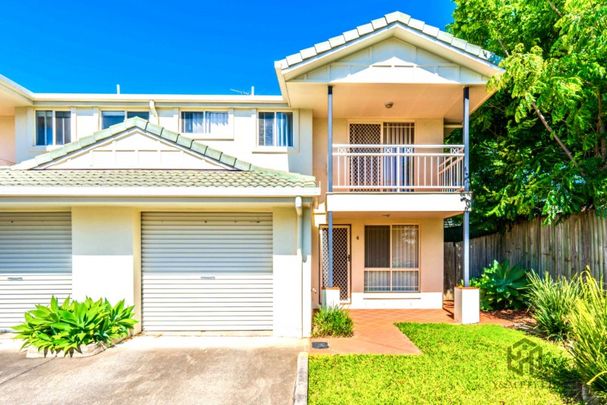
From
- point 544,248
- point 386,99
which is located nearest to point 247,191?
point 386,99

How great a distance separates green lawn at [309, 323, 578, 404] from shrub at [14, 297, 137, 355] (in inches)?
163

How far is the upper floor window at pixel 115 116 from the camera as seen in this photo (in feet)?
34.1

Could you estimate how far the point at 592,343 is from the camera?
4242 mm

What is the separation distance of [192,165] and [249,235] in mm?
2118

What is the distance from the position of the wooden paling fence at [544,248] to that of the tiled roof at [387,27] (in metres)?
4.54

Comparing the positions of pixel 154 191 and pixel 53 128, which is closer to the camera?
pixel 154 191

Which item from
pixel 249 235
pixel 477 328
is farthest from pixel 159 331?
pixel 477 328

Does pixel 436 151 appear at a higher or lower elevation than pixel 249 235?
higher

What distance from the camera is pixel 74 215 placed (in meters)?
7.26

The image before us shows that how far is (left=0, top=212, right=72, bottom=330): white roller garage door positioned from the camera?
7.48 meters

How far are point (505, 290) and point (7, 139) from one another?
15.3 m

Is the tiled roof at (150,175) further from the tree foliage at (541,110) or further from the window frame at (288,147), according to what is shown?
the tree foliage at (541,110)

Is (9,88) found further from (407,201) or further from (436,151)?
(436,151)

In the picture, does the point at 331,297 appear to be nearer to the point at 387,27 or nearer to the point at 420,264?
the point at 420,264
